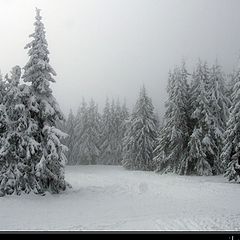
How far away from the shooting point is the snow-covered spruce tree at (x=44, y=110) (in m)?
23.0

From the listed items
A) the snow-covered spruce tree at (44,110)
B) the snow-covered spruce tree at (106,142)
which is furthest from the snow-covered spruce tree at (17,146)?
the snow-covered spruce tree at (106,142)

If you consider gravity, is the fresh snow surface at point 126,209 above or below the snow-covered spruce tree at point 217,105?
below

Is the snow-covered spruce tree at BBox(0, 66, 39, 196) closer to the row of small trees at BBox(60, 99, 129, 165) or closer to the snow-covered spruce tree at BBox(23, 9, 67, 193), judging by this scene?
the snow-covered spruce tree at BBox(23, 9, 67, 193)

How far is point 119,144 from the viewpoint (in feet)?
241

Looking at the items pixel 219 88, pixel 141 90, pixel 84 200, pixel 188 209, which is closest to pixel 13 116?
pixel 84 200

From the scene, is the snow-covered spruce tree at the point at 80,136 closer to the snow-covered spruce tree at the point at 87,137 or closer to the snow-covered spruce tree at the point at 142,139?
the snow-covered spruce tree at the point at 87,137

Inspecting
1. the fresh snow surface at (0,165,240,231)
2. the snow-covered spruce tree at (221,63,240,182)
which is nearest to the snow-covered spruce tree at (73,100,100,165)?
the snow-covered spruce tree at (221,63,240,182)

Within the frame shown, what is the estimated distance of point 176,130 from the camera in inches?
1655

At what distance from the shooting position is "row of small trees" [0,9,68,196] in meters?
22.2

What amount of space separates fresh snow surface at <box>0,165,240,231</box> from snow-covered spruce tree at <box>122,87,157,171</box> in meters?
25.3

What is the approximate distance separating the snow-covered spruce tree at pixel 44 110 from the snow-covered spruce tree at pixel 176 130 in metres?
19.6

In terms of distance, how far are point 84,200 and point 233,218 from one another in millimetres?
8704

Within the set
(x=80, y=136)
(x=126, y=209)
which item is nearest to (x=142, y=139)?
(x=80, y=136)
